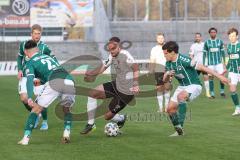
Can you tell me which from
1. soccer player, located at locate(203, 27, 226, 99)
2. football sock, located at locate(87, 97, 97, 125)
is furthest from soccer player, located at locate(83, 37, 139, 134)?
soccer player, located at locate(203, 27, 226, 99)

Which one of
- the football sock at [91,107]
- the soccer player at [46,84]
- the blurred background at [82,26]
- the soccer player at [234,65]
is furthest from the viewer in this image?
the blurred background at [82,26]

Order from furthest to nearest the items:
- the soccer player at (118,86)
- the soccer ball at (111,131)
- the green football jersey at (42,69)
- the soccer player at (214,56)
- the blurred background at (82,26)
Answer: the blurred background at (82,26), the soccer player at (214,56), the soccer player at (118,86), the soccer ball at (111,131), the green football jersey at (42,69)

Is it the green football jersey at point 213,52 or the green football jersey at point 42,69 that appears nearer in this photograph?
the green football jersey at point 42,69

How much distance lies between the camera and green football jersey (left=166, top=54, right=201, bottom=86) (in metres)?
13.7

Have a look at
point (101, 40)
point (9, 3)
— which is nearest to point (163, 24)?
point (101, 40)

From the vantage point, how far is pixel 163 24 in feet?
176

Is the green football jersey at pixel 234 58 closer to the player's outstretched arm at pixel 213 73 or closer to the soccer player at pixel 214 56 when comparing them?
the soccer player at pixel 214 56

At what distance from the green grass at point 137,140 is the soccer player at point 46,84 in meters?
0.47

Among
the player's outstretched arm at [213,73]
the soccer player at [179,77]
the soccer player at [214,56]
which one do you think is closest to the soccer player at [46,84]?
the soccer player at [179,77]

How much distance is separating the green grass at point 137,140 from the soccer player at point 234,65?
18.1 inches

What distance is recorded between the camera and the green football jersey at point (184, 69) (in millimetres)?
13719

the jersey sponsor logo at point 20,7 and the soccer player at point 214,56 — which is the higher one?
the jersey sponsor logo at point 20,7

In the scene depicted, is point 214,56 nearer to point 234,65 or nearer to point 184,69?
point 234,65

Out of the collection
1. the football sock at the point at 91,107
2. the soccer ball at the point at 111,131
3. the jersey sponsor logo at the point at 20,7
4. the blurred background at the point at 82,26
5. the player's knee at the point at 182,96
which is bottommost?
the soccer ball at the point at 111,131
